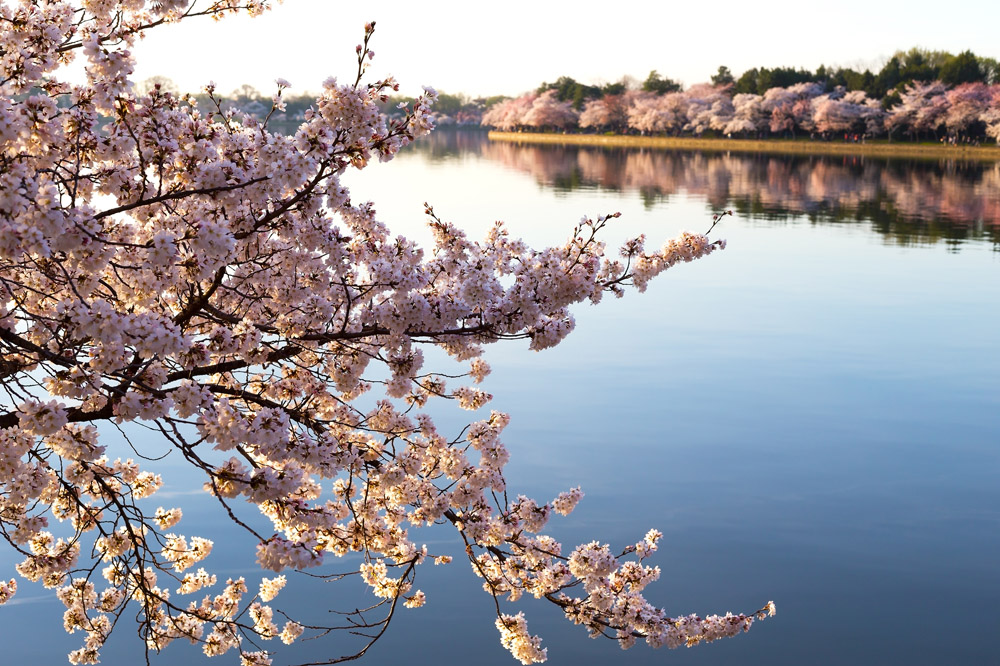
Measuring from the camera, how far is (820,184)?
5984 cm

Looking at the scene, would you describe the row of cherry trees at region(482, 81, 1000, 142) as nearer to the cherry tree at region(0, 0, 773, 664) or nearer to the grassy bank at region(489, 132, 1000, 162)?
the grassy bank at region(489, 132, 1000, 162)

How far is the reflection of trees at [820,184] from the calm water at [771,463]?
10.3 m

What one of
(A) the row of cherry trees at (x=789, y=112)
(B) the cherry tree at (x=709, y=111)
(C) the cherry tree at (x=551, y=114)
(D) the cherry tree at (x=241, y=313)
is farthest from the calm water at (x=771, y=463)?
(C) the cherry tree at (x=551, y=114)

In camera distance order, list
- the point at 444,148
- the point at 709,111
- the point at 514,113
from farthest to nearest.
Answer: the point at 514,113 → the point at 709,111 → the point at 444,148

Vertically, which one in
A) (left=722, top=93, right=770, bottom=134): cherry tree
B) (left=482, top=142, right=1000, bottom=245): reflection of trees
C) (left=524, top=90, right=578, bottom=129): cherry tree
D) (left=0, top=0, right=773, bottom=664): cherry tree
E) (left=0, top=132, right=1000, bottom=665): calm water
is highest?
(left=524, top=90, right=578, bottom=129): cherry tree

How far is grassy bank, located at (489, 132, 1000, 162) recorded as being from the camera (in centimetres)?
9138

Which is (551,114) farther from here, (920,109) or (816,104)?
(920,109)

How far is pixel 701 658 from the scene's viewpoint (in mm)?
9500

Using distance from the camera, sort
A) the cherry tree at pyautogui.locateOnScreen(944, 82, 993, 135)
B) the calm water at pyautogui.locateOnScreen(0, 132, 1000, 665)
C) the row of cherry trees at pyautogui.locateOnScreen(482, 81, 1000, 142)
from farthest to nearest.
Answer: the row of cherry trees at pyautogui.locateOnScreen(482, 81, 1000, 142)
the cherry tree at pyautogui.locateOnScreen(944, 82, 993, 135)
the calm water at pyautogui.locateOnScreen(0, 132, 1000, 665)

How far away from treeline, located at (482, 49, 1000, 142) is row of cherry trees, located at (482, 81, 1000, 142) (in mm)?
106

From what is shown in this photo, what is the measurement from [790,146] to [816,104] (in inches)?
225

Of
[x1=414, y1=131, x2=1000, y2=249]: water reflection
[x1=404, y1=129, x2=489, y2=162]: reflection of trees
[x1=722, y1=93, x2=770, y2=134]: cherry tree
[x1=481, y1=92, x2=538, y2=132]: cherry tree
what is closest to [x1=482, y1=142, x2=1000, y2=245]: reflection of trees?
[x1=414, y1=131, x2=1000, y2=249]: water reflection

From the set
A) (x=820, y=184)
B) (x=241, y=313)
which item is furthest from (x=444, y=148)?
(x=241, y=313)

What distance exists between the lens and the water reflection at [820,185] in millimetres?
41344
